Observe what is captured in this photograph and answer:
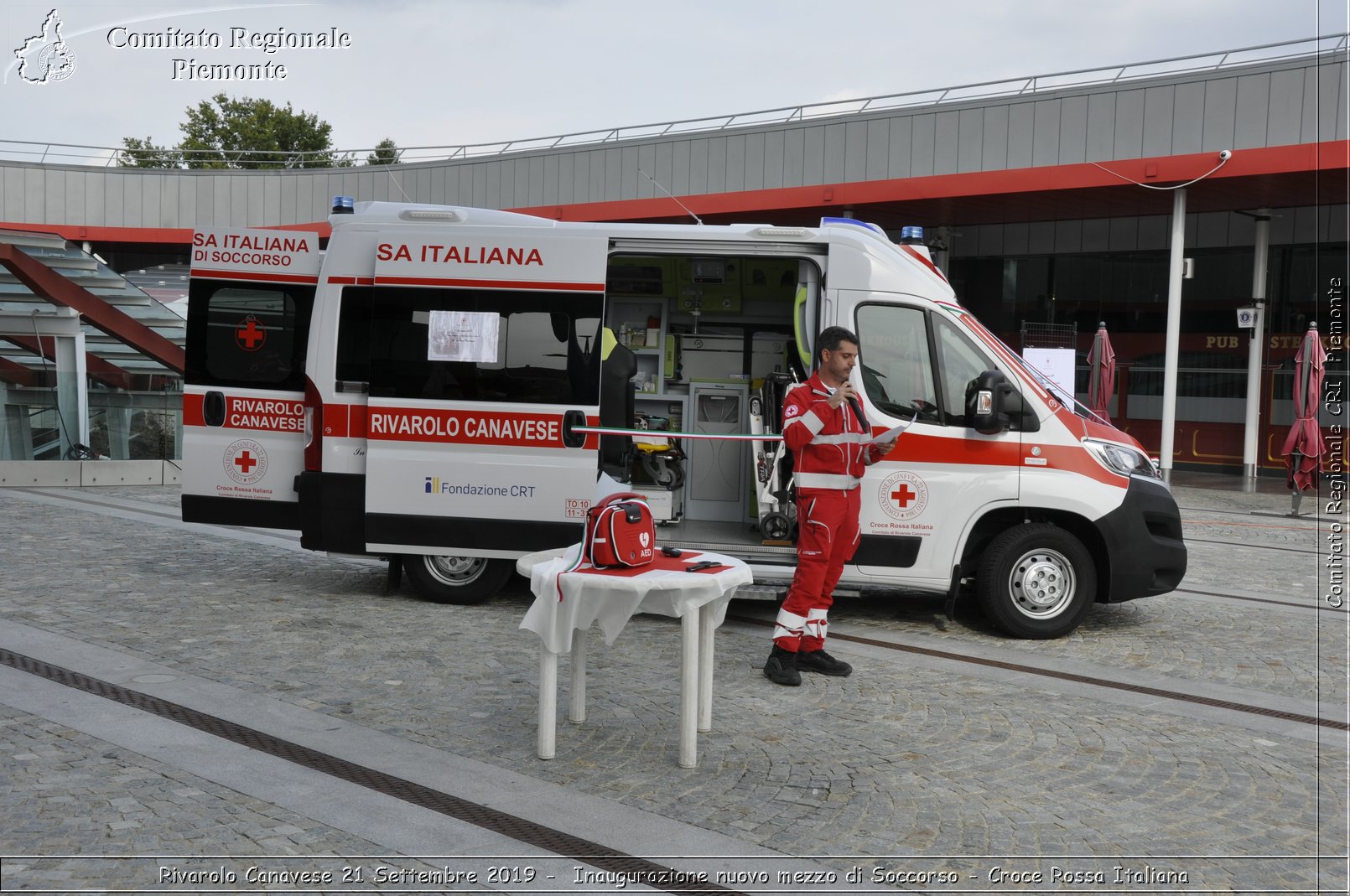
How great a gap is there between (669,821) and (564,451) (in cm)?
413

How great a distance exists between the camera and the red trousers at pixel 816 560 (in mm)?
6438

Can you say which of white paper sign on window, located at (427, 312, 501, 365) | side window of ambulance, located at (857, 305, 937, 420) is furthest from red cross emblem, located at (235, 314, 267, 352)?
side window of ambulance, located at (857, 305, 937, 420)

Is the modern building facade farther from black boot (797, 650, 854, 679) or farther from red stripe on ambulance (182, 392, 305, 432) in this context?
black boot (797, 650, 854, 679)

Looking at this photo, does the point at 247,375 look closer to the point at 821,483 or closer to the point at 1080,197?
the point at 821,483

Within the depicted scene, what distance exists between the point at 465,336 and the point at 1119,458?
4645mm

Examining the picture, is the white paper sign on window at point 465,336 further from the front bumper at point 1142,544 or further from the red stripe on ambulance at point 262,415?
the front bumper at point 1142,544

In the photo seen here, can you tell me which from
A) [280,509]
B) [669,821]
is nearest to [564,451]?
[280,509]

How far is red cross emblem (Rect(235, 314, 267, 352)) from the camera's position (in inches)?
352

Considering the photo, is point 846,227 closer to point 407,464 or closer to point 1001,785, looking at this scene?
point 407,464

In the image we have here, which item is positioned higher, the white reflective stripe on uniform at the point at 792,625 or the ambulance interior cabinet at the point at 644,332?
Result: the ambulance interior cabinet at the point at 644,332

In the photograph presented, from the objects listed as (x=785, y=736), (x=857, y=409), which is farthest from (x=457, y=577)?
(x=785, y=736)

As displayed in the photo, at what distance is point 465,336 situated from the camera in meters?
8.34

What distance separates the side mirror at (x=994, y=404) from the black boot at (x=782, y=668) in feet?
7.43

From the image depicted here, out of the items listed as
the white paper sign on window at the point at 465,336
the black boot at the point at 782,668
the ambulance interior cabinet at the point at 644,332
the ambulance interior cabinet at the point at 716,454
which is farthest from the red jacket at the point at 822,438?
the ambulance interior cabinet at the point at 644,332
